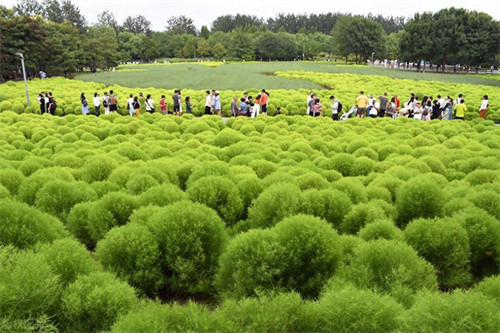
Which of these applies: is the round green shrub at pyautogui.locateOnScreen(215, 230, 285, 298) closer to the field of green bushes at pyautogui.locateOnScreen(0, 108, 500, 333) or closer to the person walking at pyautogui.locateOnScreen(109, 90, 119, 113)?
the field of green bushes at pyautogui.locateOnScreen(0, 108, 500, 333)

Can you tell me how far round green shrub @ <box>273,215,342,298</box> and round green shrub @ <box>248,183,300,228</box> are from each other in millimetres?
1264

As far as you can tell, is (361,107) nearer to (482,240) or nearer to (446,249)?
(482,240)

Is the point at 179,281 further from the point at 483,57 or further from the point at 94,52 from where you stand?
the point at 483,57

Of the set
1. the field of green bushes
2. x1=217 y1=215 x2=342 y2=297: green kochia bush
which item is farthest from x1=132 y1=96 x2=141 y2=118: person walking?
x1=217 y1=215 x2=342 y2=297: green kochia bush

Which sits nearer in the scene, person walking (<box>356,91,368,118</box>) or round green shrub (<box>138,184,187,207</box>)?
round green shrub (<box>138,184,187,207</box>)

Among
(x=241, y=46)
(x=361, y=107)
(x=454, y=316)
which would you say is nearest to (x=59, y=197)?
(x=454, y=316)

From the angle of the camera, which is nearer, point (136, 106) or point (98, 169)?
point (98, 169)

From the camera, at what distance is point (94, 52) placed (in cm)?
6731

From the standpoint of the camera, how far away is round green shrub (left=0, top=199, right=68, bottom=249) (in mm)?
5191

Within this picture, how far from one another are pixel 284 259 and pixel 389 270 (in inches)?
52.2

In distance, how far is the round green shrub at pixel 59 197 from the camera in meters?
7.12

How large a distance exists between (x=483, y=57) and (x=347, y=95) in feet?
174

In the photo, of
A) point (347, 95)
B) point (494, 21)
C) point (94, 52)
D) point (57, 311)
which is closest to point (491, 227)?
point (57, 311)

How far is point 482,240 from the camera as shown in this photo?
6020mm
